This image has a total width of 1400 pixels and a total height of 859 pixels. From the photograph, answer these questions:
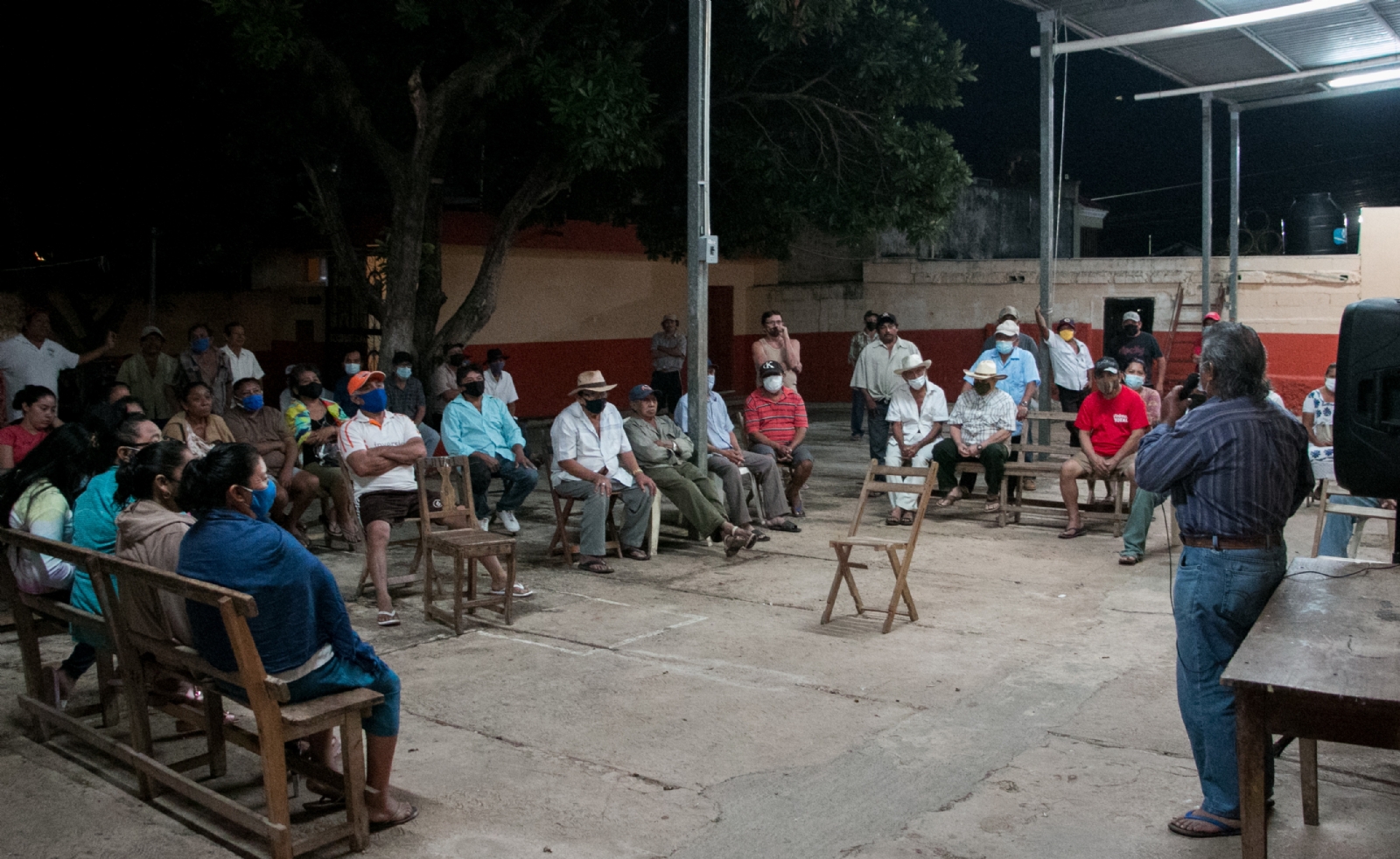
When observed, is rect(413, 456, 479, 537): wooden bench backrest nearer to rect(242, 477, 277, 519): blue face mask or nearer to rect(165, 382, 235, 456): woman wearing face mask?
rect(165, 382, 235, 456): woman wearing face mask

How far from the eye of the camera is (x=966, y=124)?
1102 inches

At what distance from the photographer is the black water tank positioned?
21703 mm

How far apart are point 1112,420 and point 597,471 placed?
166 inches

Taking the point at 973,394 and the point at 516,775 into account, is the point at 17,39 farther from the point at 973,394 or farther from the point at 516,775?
the point at 516,775

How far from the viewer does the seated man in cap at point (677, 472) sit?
30.5ft

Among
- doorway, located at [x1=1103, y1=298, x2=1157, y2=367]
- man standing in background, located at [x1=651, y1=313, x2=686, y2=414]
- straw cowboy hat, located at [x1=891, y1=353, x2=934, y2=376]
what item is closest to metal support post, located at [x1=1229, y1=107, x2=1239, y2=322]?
doorway, located at [x1=1103, y1=298, x2=1157, y2=367]

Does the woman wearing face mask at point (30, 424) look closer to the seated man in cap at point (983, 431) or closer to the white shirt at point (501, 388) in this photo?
the white shirt at point (501, 388)

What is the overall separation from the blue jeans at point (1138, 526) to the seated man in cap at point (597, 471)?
351 centimetres

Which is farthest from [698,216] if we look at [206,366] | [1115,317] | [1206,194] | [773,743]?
[1115,317]

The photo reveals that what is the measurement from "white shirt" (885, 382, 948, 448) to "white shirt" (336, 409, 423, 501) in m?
4.67

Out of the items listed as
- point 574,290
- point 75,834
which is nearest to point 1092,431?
point 75,834

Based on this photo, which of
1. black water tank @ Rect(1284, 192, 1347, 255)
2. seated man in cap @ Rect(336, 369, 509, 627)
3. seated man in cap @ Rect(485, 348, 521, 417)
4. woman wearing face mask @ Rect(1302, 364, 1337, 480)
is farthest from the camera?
black water tank @ Rect(1284, 192, 1347, 255)

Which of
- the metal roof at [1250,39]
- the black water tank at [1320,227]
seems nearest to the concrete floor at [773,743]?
the metal roof at [1250,39]

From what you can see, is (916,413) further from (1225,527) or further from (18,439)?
(18,439)
